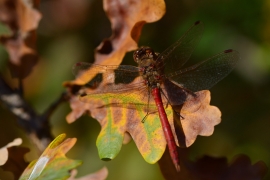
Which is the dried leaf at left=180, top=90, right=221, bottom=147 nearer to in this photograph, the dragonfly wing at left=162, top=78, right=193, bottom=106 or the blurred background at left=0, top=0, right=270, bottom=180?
the dragonfly wing at left=162, top=78, right=193, bottom=106

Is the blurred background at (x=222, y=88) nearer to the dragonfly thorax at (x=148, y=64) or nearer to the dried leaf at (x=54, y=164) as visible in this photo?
the dragonfly thorax at (x=148, y=64)

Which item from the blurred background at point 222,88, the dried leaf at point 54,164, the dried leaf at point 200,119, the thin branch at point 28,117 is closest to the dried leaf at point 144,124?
the dried leaf at point 200,119

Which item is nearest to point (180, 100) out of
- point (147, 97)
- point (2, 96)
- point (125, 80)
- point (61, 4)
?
point (147, 97)

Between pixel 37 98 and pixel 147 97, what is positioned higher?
pixel 147 97

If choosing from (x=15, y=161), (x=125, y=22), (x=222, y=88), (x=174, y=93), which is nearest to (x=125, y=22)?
(x=125, y=22)

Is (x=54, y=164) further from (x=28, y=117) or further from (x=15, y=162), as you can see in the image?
(x=28, y=117)

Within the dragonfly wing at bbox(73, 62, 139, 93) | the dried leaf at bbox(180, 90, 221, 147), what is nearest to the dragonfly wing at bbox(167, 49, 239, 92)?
the dragonfly wing at bbox(73, 62, 139, 93)

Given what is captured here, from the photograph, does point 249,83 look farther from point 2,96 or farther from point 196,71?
point 2,96
